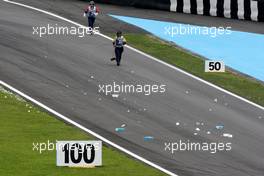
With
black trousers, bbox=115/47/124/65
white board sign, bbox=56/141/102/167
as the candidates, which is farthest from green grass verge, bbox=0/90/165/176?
black trousers, bbox=115/47/124/65

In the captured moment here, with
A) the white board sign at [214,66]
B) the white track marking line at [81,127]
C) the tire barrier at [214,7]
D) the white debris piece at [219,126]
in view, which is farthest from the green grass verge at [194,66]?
the white track marking line at [81,127]

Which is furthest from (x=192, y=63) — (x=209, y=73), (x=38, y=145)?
(x=38, y=145)

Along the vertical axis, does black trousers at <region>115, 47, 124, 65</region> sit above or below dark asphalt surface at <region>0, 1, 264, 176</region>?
above

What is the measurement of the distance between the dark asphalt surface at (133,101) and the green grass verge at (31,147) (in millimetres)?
766

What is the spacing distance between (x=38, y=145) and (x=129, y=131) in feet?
10.7

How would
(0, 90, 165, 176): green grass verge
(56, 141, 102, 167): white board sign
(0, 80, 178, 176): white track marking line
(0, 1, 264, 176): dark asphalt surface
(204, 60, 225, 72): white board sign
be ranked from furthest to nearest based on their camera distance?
(204, 60, 225, 72): white board sign < (0, 1, 264, 176): dark asphalt surface < (0, 80, 178, 176): white track marking line < (0, 90, 165, 176): green grass verge < (56, 141, 102, 167): white board sign

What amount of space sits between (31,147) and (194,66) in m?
12.1

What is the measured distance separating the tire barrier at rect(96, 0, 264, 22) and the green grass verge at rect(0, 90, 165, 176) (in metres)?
14.5

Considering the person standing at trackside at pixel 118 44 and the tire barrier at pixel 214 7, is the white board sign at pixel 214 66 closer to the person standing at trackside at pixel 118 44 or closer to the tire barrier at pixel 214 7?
the person standing at trackside at pixel 118 44

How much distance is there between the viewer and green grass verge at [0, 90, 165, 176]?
2088cm

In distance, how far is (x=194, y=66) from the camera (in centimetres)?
3341

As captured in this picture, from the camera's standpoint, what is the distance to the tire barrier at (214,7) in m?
39.1

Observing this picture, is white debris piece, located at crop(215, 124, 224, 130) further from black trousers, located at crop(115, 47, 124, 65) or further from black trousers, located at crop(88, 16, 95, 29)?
black trousers, located at crop(88, 16, 95, 29)

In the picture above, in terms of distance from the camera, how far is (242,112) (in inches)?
1112
